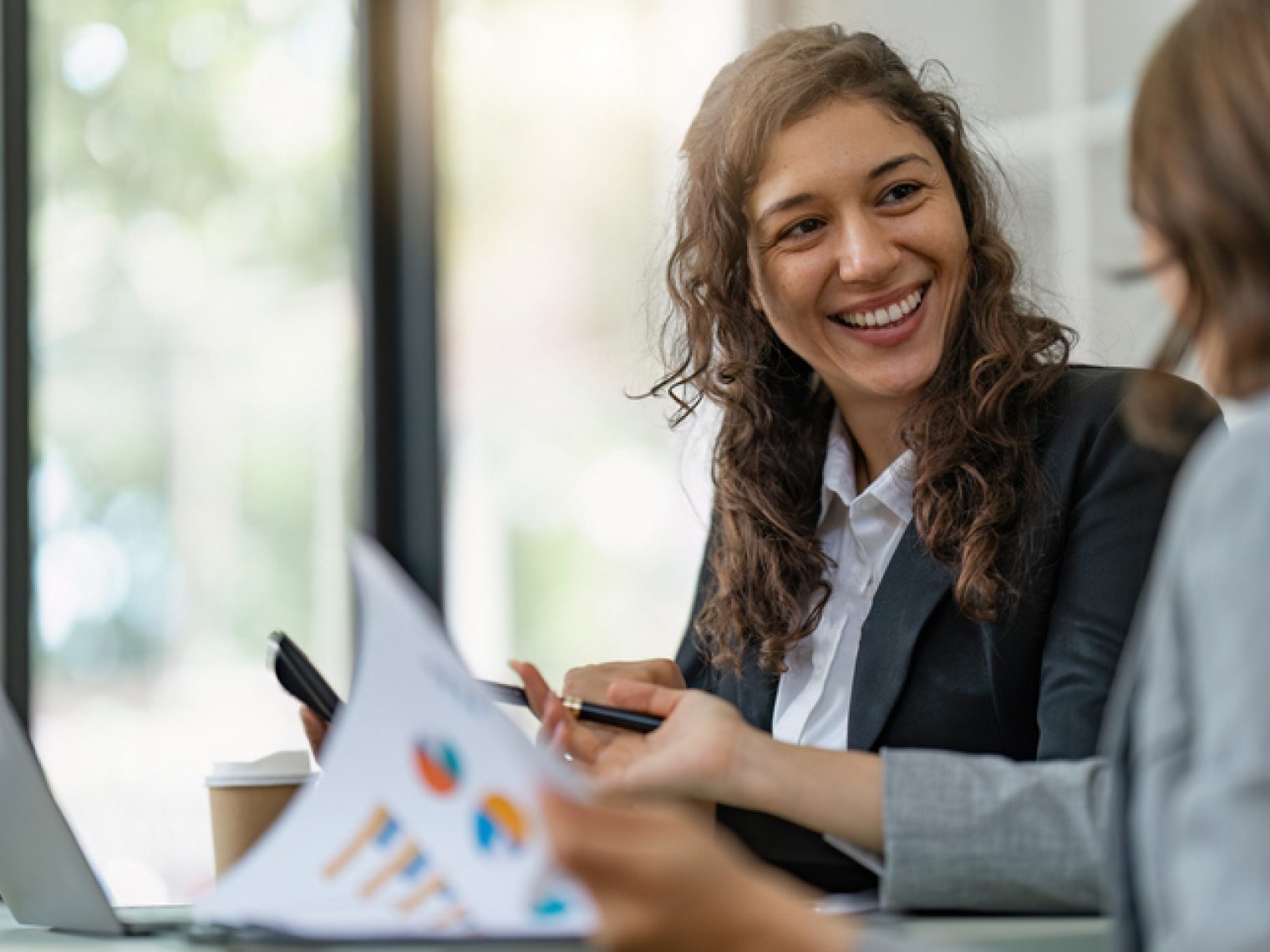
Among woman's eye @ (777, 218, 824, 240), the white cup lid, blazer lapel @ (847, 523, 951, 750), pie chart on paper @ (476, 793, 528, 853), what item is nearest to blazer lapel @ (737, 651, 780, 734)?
blazer lapel @ (847, 523, 951, 750)

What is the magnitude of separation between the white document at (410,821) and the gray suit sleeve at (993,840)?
0.29 m

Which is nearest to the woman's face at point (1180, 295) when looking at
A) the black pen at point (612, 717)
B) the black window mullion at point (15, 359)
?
the black pen at point (612, 717)

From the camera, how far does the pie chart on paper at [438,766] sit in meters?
0.65

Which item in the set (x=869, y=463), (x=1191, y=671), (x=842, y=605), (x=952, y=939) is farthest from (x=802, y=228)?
(x=1191, y=671)

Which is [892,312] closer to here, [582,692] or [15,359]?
[582,692]

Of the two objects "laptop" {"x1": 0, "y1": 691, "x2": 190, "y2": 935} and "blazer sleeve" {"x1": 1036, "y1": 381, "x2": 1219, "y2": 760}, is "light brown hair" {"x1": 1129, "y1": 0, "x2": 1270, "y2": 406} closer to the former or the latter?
"blazer sleeve" {"x1": 1036, "y1": 381, "x2": 1219, "y2": 760}

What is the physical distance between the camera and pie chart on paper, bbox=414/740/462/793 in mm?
650

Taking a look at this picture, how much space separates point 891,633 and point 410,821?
0.72 m

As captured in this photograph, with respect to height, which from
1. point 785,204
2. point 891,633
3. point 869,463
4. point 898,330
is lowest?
point 891,633

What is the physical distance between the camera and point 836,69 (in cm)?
151

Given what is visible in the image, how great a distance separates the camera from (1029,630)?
1294 millimetres

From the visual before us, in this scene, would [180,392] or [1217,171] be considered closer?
[1217,171]

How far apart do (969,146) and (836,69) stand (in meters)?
0.18

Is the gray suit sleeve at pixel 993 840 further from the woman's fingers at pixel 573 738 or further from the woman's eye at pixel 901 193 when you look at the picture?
the woman's eye at pixel 901 193
